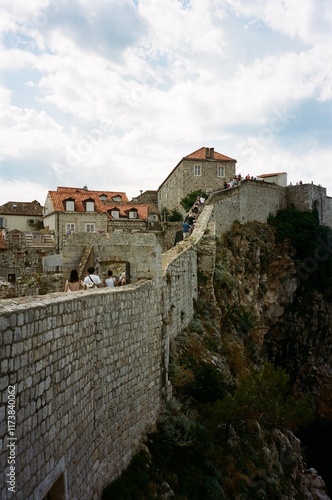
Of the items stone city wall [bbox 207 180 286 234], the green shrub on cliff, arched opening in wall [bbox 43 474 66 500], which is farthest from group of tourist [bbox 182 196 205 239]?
arched opening in wall [bbox 43 474 66 500]

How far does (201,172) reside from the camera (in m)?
38.7

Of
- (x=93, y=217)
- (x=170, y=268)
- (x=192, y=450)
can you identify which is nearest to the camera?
(x=192, y=450)

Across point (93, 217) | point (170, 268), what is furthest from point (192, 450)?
point (93, 217)

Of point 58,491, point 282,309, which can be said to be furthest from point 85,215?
point 58,491

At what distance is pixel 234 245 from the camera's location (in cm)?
2723

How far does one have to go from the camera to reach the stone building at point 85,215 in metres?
37.4

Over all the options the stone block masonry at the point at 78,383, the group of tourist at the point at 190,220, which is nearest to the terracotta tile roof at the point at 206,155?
the group of tourist at the point at 190,220

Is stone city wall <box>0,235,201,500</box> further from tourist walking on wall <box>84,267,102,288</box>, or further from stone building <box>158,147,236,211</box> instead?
stone building <box>158,147,236,211</box>

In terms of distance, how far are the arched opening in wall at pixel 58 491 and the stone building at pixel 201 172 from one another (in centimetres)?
3335

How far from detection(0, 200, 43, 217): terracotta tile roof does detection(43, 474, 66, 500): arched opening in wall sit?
3939cm

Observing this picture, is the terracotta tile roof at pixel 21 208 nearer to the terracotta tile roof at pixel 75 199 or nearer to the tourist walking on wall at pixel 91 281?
the terracotta tile roof at pixel 75 199

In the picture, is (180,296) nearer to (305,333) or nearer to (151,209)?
(305,333)

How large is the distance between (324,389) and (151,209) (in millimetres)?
22736

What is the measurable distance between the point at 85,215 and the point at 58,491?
32.8m
